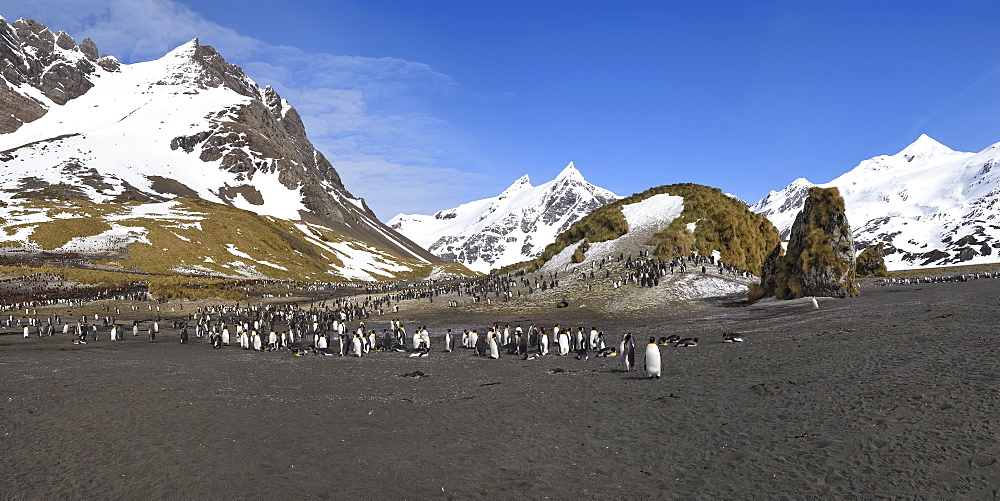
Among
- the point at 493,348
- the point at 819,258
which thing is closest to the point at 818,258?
the point at 819,258

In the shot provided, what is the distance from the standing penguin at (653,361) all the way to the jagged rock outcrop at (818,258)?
27.0 m

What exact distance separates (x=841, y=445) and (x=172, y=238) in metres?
109

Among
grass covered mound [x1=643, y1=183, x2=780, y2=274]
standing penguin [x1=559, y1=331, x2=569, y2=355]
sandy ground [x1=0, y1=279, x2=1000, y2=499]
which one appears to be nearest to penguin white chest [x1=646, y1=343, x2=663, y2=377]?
sandy ground [x1=0, y1=279, x2=1000, y2=499]

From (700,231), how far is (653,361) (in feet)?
153

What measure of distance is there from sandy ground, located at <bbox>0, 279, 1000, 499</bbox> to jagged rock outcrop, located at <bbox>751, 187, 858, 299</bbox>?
18077mm

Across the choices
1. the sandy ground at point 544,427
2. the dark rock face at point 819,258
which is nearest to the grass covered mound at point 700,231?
the dark rock face at point 819,258

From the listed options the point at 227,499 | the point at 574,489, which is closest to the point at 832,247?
the point at 574,489

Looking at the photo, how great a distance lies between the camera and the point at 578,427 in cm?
1099

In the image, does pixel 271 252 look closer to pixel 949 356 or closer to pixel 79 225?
pixel 79 225

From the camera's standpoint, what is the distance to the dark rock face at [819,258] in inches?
1442

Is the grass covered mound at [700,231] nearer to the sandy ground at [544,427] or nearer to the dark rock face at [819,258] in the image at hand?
the dark rock face at [819,258]

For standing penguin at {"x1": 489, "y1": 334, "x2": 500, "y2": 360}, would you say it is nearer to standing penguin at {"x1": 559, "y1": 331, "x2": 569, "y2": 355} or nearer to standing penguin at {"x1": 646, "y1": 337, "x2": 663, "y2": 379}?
standing penguin at {"x1": 559, "y1": 331, "x2": 569, "y2": 355}

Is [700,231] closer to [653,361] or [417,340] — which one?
[417,340]

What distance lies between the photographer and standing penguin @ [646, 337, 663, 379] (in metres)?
15.2
